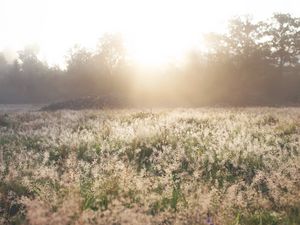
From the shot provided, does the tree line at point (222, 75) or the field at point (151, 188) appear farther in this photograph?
the tree line at point (222, 75)

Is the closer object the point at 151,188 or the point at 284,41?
the point at 151,188

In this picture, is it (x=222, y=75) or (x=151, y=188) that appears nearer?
(x=151, y=188)

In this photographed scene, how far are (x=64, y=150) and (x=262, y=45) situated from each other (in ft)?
159

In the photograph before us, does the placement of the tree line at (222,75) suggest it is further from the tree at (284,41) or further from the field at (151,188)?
the field at (151,188)

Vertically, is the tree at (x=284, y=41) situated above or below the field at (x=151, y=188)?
above

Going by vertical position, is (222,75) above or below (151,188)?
above

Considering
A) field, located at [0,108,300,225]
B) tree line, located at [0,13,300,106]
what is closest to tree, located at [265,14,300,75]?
tree line, located at [0,13,300,106]

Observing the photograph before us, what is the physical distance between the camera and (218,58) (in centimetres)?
5472

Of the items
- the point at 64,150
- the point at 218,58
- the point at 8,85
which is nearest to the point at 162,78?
the point at 218,58

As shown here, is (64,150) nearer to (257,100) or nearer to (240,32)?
(257,100)

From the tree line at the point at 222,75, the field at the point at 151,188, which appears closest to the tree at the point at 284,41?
the tree line at the point at 222,75

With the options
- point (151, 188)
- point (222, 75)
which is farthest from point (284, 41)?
point (151, 188)

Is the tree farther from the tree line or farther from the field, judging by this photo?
the field

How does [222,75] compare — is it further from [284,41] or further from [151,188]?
[151,188]
